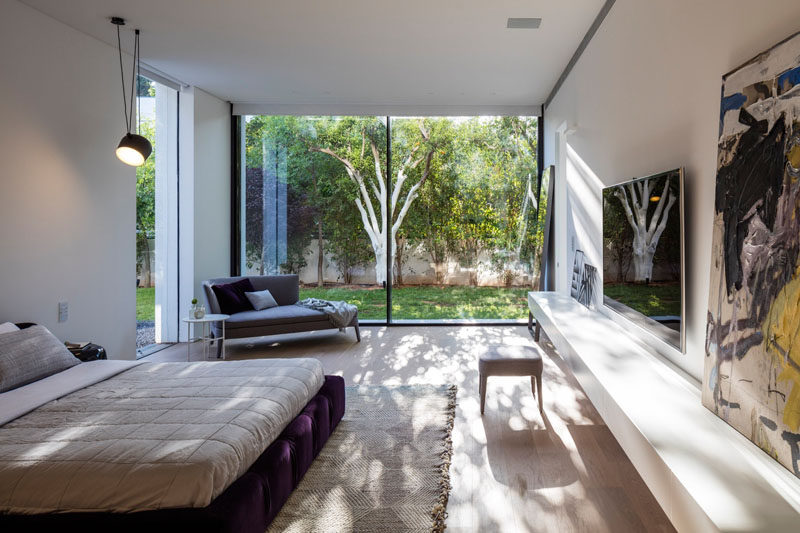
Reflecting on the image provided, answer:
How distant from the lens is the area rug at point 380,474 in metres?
2.34

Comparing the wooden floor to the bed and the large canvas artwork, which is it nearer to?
the large canvas artwork

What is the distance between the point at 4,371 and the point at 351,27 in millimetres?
3412

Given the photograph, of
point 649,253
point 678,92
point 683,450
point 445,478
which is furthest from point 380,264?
point 683,450

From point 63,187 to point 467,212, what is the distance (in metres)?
4.61

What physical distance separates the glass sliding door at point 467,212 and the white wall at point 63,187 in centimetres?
350

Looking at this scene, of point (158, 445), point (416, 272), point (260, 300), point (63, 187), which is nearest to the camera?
point (158, 445)

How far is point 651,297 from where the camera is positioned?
2.99 m

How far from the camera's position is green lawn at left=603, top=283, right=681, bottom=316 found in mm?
2695

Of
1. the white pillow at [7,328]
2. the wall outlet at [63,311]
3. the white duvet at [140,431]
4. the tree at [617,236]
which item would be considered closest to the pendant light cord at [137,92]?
the wall outlet at [63,311]

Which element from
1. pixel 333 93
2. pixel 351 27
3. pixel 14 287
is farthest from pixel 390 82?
pixel 14 287

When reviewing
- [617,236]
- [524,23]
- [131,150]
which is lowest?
[617,236]

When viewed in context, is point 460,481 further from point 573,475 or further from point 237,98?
point 237,98

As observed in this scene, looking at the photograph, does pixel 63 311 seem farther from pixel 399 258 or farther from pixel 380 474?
pixel 399 258

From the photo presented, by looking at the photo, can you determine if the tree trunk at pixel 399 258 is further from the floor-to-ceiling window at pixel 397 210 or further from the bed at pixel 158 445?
the bed at pixel 158 445
